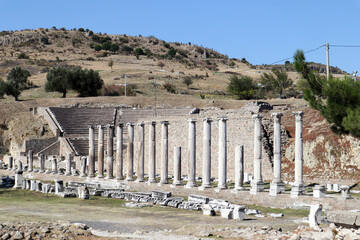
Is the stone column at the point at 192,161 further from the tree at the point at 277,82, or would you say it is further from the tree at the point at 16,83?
the tree at the point at 277,82

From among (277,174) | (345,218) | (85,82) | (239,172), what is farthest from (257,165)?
(85,82)

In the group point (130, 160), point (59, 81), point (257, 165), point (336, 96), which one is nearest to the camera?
point (336, 96)

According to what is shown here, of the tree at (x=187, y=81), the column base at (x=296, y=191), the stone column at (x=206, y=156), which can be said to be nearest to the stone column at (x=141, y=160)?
the stone column at (x=206, y=156)

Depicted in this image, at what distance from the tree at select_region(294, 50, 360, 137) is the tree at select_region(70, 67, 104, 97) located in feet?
195

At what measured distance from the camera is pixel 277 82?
87.5 metres

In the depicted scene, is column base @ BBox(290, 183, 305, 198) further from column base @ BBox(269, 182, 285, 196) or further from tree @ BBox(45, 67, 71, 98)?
tree @ BBox(45, 67, 71, 98)

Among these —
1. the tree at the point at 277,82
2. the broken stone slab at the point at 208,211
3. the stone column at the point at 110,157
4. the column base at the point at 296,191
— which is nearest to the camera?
the broken stone slab at the point at 208,211

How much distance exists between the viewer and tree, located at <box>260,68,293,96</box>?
86812 millimetres

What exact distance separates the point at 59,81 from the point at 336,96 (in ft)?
205

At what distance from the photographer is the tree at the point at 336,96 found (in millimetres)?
25180

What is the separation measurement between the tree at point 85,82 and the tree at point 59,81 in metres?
0.69

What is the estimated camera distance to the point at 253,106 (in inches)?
2073

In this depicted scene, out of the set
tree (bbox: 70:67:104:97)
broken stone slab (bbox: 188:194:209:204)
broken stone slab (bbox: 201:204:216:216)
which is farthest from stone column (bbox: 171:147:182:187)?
tree (bbox: 70:67:104:97)

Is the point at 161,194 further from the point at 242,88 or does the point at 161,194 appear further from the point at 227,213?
the point at 242,88
